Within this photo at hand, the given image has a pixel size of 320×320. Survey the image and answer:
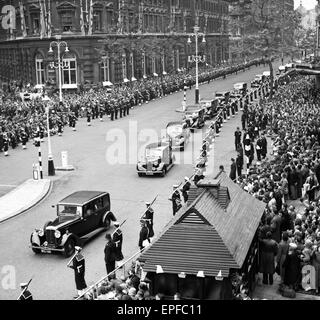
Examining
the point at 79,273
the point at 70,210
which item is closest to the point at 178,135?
the point at 70,210

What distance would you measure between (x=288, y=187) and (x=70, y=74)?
44522 millimetres

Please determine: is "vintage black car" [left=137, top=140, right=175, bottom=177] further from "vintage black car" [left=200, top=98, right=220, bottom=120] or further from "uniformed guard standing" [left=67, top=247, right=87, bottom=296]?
"vintage black car" [left=200, top=98, right=220, bottom=120]

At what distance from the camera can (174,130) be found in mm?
37094

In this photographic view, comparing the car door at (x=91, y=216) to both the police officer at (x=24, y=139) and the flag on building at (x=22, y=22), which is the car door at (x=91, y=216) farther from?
the flag on building at (x=22, y=22)

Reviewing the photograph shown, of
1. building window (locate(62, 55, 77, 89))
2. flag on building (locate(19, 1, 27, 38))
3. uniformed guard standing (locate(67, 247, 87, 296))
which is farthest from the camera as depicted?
flag on building (locate(19, 1, 27, 38))

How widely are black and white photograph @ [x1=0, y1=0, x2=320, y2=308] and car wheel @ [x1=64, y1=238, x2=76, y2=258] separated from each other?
0.16 ft

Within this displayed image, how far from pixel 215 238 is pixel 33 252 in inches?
325

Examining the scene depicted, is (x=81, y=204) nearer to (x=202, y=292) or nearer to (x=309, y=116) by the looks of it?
(x=202, y=292)

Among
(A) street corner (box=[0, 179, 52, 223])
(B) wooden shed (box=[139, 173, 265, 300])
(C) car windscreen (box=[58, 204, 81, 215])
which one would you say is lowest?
(A) street corner (box=[0, 179, 52, 223])

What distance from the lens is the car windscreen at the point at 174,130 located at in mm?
36350

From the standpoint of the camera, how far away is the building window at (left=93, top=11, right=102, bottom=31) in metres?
64.0

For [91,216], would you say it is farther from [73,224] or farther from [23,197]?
[23,197]

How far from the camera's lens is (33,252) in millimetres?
19156

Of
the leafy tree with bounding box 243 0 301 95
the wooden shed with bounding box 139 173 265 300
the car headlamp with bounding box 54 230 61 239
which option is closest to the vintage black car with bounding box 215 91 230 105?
the leafy tree with bounding box 243 0 301 95
